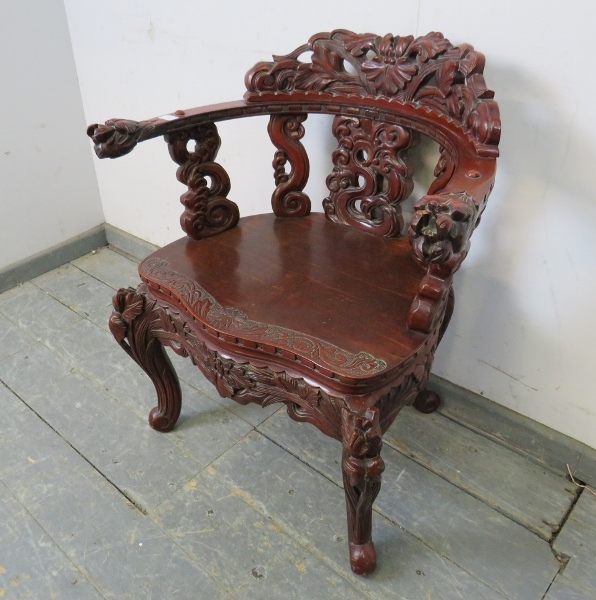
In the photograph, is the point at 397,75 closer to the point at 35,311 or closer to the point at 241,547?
the point at 241,547

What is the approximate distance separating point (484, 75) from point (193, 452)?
1.10 metres

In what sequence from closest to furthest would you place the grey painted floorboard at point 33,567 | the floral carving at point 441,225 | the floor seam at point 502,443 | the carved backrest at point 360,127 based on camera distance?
1. the floral carving at point 441,225
2. the carved backrest at point 360,127
3. the grey painted floorboard at point 33,567
4. the floor seam at point 502,443

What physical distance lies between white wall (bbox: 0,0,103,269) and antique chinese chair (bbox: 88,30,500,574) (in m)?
1.05

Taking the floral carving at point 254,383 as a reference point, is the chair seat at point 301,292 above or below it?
above

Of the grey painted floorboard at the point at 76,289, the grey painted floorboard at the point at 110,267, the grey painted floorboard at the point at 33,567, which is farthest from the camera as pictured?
the grey painted floorboard at the point at 110,267

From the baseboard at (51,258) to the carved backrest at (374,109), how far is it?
1.24 metres

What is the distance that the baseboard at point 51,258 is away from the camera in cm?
215

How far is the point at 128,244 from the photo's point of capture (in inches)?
91.8

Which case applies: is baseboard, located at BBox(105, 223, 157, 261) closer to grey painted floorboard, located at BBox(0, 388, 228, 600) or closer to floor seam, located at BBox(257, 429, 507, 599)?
grey painted floorboard, located at BBox(0, 388, 228, 600)

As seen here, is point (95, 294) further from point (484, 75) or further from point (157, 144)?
point (484, 75)

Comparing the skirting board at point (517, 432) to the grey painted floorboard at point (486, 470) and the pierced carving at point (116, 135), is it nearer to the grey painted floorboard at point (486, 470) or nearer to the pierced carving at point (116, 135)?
the grey painted floorboard at point (486, 470)

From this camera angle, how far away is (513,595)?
3.78ft

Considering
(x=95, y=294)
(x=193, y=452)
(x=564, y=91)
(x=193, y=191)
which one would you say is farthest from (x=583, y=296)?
(x=95, y=294)

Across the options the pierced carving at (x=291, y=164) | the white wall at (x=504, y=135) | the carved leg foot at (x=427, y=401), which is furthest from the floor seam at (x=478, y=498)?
the pierced carving at (x=291, y=164)
